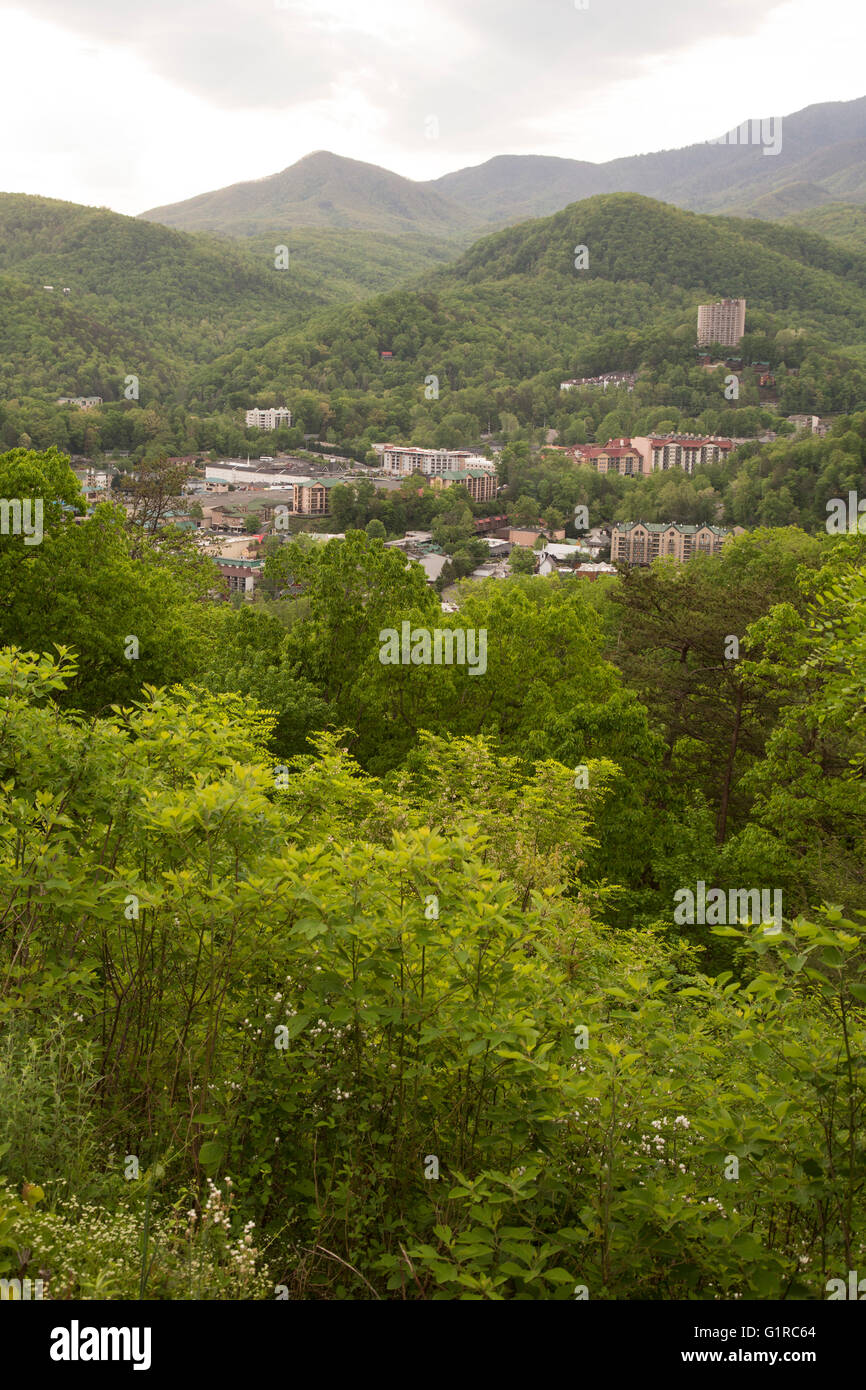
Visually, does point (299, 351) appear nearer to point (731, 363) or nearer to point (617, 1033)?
point (731, 363)

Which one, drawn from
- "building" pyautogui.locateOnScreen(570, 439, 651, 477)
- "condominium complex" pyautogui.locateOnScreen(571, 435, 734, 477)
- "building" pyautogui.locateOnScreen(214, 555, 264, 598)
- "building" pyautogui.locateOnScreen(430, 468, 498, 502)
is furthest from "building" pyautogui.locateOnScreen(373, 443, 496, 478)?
"building" pyautogui.locateOnScreen(214, 555, 264, 598)

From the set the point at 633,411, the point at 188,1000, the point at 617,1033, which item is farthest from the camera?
the point at 633,411

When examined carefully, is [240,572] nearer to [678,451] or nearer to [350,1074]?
[678,451]

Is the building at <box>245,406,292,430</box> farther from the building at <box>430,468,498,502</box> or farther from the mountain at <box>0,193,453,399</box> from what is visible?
the building at <box>430,468,498,502</box>

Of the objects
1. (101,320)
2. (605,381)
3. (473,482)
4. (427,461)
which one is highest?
(101,320)

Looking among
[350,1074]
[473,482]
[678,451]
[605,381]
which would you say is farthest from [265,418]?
[350,1074]

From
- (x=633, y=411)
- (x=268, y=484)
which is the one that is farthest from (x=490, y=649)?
(x=633, y=411)
